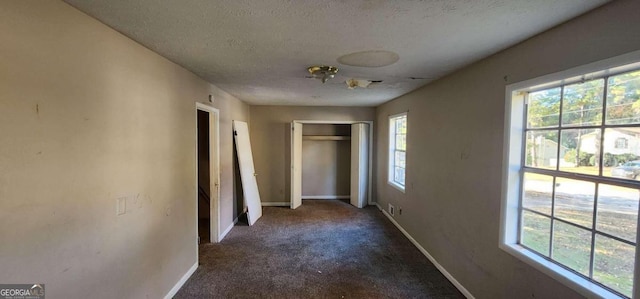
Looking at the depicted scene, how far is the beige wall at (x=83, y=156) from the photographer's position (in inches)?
46.9

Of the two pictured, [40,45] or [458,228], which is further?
[458,228]

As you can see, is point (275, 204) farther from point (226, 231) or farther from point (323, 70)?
point (323, 70)

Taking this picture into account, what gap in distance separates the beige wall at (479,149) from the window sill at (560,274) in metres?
0.05

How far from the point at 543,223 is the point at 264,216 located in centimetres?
430

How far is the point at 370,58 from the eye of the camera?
231 cm

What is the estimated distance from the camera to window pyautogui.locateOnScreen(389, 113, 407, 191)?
4.82 meters

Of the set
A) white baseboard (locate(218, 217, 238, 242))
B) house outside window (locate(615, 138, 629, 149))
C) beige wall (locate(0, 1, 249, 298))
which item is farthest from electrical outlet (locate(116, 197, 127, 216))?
house outside window (locate(615, 138, 629, 149))

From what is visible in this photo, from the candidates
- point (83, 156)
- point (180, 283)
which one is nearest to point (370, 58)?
point (83, 156)

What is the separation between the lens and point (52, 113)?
135 centimetres

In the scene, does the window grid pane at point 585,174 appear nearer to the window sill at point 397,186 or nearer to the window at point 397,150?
the window sill at point 397,186

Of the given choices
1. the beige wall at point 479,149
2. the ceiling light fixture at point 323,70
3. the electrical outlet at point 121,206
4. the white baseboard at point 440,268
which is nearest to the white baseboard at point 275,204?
the white baseboard at point 440,268

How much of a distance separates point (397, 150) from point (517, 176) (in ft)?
9.77

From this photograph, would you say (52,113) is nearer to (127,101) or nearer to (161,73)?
(127,101)

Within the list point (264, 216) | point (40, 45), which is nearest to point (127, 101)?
point (40, 45)
